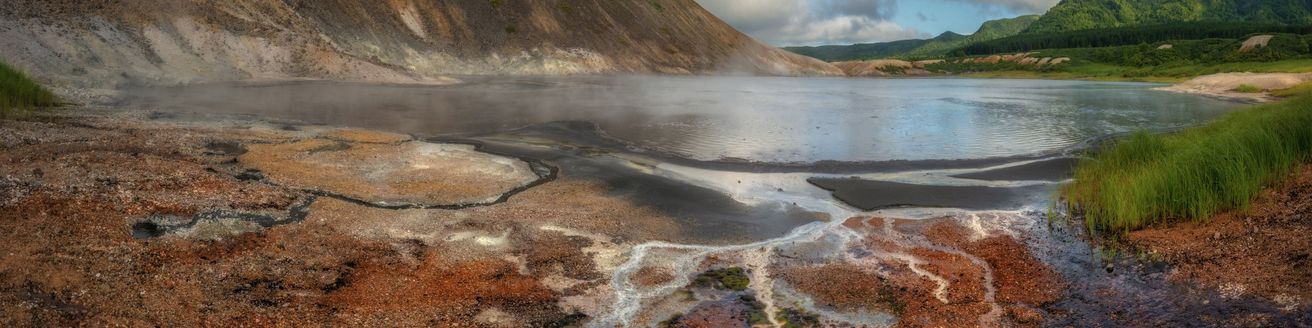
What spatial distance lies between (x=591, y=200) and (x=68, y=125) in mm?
15606

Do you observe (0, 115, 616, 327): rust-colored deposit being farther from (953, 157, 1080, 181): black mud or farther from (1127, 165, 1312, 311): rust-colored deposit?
(953, 157, 1080, 181): black mud

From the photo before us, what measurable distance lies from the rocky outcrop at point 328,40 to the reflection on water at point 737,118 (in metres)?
4.90

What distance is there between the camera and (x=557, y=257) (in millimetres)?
10617

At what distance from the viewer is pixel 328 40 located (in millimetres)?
58750

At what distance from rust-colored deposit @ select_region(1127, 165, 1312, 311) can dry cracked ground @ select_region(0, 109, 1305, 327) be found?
342 mm

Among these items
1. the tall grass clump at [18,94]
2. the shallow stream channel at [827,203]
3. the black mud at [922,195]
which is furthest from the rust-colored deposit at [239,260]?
the tall grass clump at [18,94]

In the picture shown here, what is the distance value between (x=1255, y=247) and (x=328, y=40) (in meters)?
60.2

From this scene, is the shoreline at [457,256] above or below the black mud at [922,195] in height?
above

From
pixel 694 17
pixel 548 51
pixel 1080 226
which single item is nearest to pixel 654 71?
pixel 548 51

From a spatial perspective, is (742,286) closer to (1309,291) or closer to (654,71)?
(1309,291)

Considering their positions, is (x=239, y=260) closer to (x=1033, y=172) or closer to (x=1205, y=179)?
(x=1205, y=179)

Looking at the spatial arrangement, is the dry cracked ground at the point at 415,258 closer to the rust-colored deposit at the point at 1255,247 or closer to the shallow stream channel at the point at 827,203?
the shallow stream channel at the point at 827,203

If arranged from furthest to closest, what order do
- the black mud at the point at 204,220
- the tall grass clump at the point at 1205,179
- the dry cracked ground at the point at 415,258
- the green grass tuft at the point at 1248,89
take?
the green grass tuft at the point at 1248,89 < the tall grass clump at the point at 1205,179 < the black mud at the point at 204,220 < the dry cracked ground at the point at 415,258

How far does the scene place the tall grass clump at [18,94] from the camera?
21473 mm
